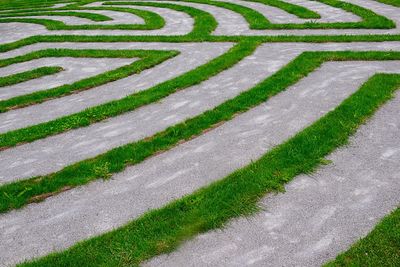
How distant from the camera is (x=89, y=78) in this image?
1574 centimetres

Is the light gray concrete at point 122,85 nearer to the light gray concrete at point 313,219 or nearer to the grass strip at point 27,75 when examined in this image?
the grass strip at point 27,75

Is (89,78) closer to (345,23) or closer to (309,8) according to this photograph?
(345,23)

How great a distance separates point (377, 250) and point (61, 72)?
14.1m

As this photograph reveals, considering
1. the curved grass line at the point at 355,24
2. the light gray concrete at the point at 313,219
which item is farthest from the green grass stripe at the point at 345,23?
the light gray concrete at the point at 313,219

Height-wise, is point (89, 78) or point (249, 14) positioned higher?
point (249, 14)

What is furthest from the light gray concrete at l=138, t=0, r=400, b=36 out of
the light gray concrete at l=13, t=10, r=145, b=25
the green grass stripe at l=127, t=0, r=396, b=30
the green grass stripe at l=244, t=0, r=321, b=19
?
the light gray concrete at l=13, t=10, r=145, b=25

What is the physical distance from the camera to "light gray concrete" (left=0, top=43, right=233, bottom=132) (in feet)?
41.8

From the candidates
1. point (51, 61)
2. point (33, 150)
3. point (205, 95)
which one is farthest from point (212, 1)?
point (33, 150)

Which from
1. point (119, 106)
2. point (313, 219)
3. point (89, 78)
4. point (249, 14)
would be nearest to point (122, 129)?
point (119, 106)

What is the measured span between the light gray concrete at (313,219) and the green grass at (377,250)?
6.2 inches

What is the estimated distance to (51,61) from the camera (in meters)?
18.8

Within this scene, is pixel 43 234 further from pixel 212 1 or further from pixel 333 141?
pixel 212 1

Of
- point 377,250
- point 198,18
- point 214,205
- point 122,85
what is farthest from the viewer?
point 198,18

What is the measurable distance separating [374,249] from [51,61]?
16.1 m
